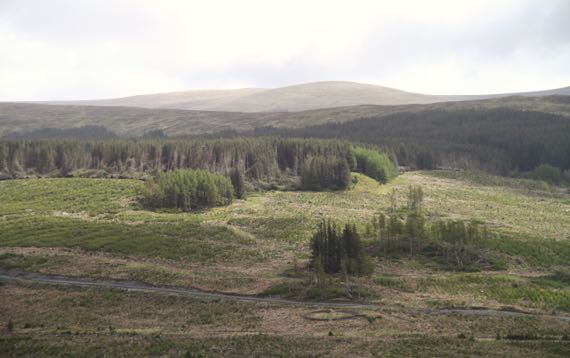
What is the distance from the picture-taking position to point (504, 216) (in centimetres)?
10088

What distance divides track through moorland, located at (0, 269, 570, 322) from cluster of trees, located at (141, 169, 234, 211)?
5056 centimetres

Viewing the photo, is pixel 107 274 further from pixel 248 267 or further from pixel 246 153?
pixel 246 153

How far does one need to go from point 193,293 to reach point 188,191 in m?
62.5

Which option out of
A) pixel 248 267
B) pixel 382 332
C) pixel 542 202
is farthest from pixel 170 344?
Answer: pixel 542 202

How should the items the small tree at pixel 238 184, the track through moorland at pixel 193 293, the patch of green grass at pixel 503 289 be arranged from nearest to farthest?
1. the track through moorland at pixel 193 293
2. the patch of green grass at pixel 503 289
3. the small tree at pixel 238 184

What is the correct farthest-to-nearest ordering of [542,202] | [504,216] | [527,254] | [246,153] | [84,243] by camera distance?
[246,153], [542,202], [504,216], [84,243], [527,254]

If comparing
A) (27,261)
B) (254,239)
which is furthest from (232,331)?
(27,261)

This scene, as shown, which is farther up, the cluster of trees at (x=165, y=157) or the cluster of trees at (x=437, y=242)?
the cluster of trees at (x=165, y=157)

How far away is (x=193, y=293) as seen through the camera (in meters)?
52.3

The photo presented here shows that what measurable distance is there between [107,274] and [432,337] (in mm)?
43959

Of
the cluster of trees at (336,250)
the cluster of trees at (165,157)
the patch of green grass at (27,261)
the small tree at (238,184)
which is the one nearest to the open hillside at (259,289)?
the patch of green grass at (27,261)

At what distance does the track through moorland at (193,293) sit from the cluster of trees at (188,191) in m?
50.6

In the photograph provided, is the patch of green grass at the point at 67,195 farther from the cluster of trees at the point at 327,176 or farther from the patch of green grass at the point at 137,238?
the cluster of trees at the point at 327,176

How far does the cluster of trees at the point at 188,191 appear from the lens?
11081 cm
